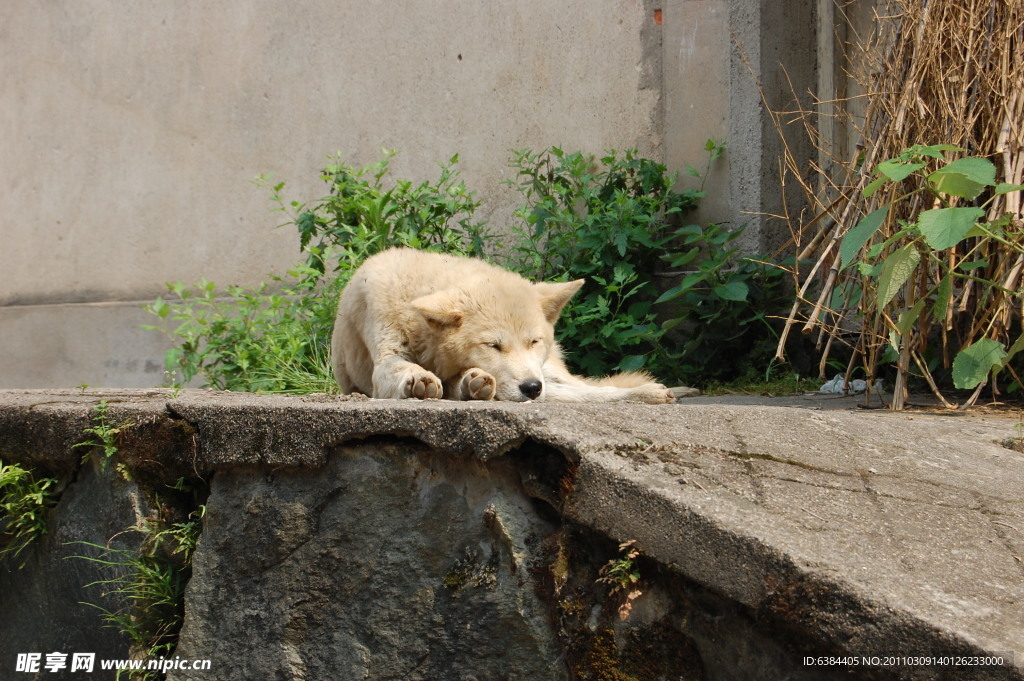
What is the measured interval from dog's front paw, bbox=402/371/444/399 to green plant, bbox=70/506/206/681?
3.08ft

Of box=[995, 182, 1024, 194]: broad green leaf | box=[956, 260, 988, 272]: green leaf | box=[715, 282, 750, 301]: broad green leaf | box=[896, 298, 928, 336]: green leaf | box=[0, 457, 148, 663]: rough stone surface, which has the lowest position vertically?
box=[0, 457, 148, 663]: rough stone surface

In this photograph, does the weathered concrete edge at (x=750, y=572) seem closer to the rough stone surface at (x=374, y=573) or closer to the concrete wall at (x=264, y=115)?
the rough stone surface at (x=374, y=573)

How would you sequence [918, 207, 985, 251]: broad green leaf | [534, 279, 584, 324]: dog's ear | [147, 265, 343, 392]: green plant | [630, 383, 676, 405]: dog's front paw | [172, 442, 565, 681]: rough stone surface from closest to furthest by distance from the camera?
1. [172, 442, 565, 681]: rough stone surface
2. [918, 207, 985, 251]: broad green leaf
3. [630, 383, 676, 405]: dog's front paw
4. [534, 279, 584, 324]: dog's ear
5. [147, 265, 343, 392]: green plant

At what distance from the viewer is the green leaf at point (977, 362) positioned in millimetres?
3160

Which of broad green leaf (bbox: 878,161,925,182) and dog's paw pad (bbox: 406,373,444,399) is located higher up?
broad green leaf (bbox: 878,161,925,182)

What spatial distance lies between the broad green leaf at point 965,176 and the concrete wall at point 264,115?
2.31 meters

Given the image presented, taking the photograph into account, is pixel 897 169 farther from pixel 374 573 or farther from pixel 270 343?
pixel 270 343

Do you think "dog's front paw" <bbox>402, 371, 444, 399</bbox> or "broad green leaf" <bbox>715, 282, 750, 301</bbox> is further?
"broad green leaf" <bbox>715, 282, 750, 301</bbox>

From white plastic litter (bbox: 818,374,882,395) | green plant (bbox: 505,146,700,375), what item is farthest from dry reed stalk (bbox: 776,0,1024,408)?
green plant (bbox: 505,146,700,375)

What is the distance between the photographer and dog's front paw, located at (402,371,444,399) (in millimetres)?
3383

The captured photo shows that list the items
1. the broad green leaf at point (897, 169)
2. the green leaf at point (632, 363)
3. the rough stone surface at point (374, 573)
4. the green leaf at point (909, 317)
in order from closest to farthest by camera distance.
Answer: the rough stone surface at point (374, 573) → the broad green leaf at point (897, 169) → the green leaf at point (909, 317) → the green leaf at point (632, 363)

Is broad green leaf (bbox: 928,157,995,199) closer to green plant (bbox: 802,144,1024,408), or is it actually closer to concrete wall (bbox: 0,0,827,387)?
green plant (bbox: 802,144,1024,408)

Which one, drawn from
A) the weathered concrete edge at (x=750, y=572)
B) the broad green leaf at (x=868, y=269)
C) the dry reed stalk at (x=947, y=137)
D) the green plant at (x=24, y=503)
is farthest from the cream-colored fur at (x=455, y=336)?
the weathered concrete edge at (x=750, y=572)

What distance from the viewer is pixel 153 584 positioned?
→ 2.68m
